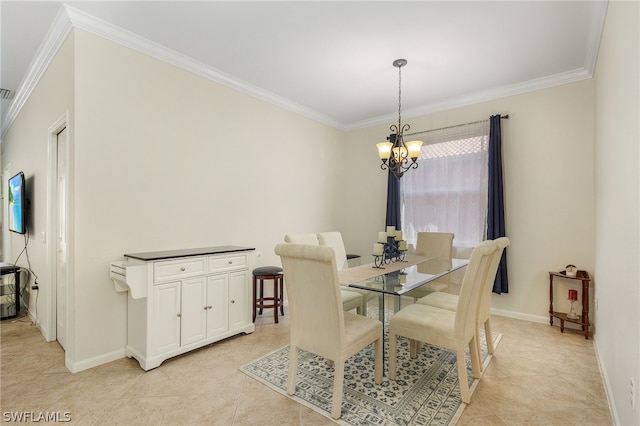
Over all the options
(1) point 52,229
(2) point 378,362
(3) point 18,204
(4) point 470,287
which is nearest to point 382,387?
(2) point 378,362

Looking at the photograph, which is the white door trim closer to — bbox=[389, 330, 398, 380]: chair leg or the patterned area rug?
the patterned area rug

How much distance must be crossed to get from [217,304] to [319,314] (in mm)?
1440

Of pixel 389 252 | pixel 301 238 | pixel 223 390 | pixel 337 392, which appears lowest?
pixel 223 390

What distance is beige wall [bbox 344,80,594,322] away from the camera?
3.26 meters

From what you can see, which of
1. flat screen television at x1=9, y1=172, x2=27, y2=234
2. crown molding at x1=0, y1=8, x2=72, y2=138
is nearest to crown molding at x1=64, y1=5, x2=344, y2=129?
crown molding at x1=0, y1=8, x2=72, y2=138

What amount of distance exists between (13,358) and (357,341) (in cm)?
299

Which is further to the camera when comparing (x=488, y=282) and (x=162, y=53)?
(x=162, y=53)

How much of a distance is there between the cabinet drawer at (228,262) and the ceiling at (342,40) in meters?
2.00

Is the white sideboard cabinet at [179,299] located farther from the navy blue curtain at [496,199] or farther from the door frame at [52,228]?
the navy blue curtain at [496,199]

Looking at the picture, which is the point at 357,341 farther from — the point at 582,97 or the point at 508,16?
the point at 582,97

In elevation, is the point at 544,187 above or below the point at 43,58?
below

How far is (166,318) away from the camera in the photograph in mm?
2529

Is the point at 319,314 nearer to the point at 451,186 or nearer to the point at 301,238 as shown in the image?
the point at 301,238

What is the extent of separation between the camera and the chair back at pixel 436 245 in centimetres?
345
